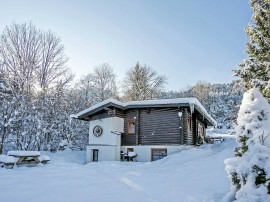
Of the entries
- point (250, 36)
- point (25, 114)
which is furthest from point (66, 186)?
point (25, 114)

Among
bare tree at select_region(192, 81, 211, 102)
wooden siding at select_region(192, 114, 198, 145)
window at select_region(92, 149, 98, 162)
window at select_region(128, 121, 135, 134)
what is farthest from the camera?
bare tree at select_region(192, 81, 211, 102)

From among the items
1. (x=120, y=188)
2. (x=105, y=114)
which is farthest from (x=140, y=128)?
(x=120, y=188)

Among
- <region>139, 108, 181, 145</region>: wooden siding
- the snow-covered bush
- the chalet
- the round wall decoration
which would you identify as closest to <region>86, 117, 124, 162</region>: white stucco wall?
the chalet

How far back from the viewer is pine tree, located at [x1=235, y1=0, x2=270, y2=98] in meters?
14.3

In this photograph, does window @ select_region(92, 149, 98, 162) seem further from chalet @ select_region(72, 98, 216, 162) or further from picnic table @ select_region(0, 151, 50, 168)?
picnic table @ select_region(0, 151, 50, 168)

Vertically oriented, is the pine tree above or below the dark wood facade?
above

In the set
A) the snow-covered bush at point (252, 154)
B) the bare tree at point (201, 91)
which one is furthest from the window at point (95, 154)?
the bare tree at point (201, 91)

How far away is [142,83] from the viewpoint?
37.3m

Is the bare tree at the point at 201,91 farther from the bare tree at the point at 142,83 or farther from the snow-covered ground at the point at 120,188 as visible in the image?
the snow-covered ground at the point at 120,188

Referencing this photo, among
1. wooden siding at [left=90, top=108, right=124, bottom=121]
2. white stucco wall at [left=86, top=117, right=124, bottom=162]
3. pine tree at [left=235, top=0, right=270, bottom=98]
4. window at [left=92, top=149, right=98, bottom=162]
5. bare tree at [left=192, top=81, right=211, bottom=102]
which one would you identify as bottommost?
window at [left=92, top=149, right=98, bottom=162]

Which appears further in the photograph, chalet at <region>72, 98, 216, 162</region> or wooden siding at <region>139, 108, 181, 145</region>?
wooden siding at <region>139, 108, 181, 145</region>

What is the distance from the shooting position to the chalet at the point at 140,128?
753 inches

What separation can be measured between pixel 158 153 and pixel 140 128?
2.40 m

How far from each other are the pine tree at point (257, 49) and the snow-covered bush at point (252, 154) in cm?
875
